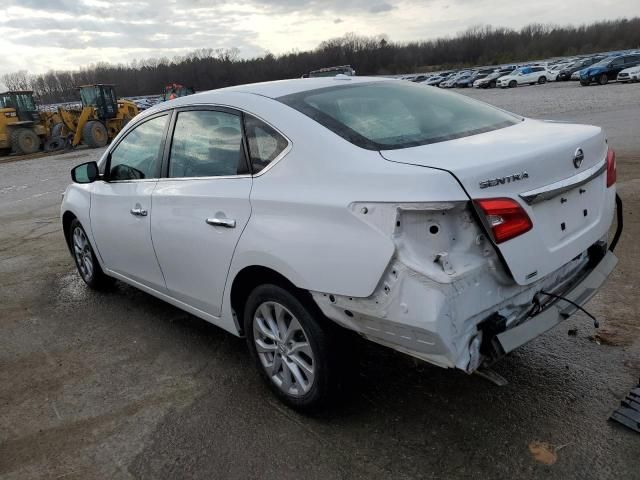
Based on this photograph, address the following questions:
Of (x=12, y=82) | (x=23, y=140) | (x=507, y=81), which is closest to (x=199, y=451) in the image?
(x=23, y=140)

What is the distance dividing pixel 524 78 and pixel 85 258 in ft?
150

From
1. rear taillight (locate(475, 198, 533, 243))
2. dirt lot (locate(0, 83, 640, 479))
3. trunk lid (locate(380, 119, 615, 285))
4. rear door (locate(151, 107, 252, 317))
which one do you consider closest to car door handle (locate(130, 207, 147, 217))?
rear door (locate(151, 107, 252, 317))

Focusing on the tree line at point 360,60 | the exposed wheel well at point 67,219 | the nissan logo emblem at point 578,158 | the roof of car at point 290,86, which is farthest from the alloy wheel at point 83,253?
the tree line at point 360,60

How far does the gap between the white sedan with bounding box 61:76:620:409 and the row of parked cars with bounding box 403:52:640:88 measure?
94.2 ft

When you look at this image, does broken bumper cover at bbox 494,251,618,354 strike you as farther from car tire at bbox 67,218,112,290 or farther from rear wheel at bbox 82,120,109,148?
rear wheel at bbox 82,120,109,148

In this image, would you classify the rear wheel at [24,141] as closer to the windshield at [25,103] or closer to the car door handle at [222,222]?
the windshield at [25,103]

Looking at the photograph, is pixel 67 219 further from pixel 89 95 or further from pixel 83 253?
pixel 89 95

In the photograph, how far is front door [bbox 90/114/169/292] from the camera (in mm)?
3803

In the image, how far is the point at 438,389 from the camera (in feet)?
10.3

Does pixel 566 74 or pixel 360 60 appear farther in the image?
pixel 360 60

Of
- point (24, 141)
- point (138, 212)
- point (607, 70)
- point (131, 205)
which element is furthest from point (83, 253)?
point (607, 70)

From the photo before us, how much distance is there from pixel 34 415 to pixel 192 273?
1.23 meters

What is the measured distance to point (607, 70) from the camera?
34844 mm

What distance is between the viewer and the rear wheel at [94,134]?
24.6 metres
